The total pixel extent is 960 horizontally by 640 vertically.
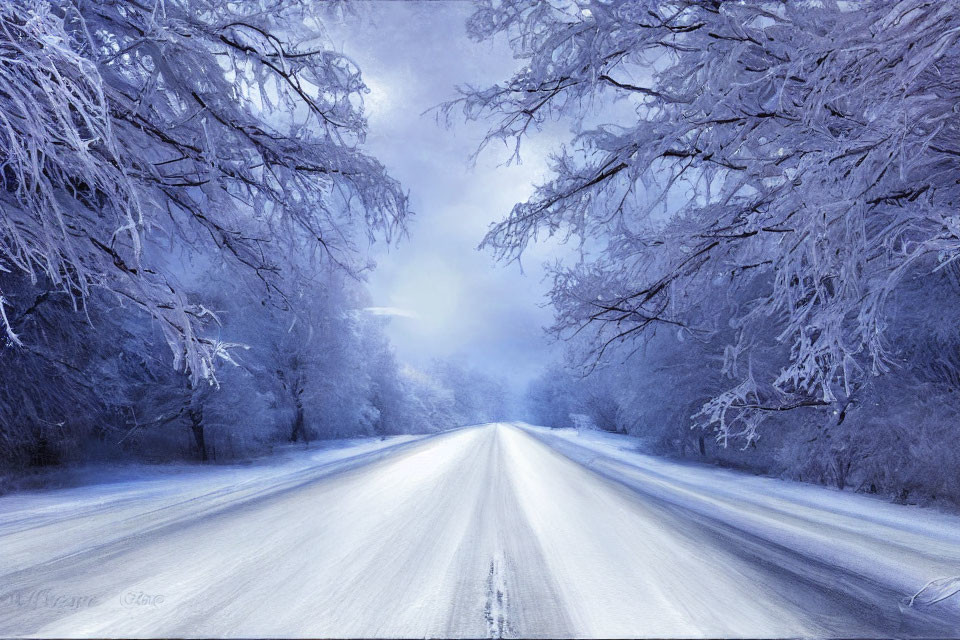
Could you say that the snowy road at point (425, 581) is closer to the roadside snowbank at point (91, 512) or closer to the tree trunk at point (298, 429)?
the roadside snowbank at point (91, 512)

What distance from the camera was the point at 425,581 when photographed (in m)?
2.54

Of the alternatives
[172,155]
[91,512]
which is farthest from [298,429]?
[172,155]

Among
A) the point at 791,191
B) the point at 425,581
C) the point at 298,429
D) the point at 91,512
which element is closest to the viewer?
the point at 425,581

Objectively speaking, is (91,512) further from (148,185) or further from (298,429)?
(298,429)

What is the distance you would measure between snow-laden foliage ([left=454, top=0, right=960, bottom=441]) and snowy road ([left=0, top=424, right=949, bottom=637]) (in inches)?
91.0

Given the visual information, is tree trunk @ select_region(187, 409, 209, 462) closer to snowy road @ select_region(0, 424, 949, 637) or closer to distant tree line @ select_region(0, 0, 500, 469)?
distant tree line @ select_region(0, 0, 500, 469)

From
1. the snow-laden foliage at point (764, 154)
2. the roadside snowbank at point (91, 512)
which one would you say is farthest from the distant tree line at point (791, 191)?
the roadside snowbank at point (91, 512)

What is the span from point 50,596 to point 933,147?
22.9ft

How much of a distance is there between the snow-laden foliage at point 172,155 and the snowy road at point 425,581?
70.7 inches

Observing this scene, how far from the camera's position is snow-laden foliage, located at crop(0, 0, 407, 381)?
3.36 m

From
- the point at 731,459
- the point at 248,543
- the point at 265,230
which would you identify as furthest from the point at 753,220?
the point at 731,459

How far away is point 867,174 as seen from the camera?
12.0 feet

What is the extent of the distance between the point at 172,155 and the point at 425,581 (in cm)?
530

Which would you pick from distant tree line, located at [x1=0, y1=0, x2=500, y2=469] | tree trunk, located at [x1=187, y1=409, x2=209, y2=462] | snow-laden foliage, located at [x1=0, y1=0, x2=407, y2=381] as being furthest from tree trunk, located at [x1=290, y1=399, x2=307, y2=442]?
snow-laden foliage, located at [x1=0, y1=0, x2=407, y2=381]
